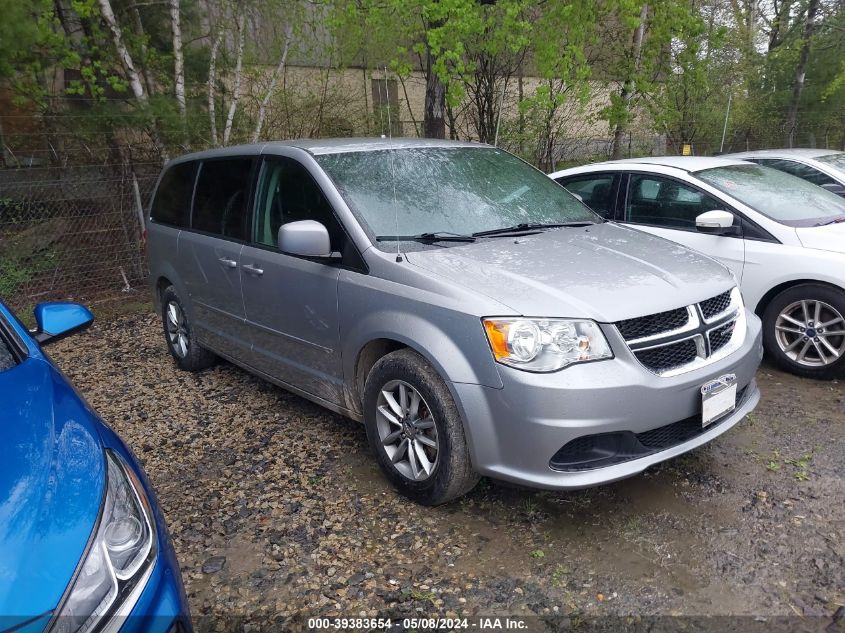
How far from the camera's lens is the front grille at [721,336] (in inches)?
121

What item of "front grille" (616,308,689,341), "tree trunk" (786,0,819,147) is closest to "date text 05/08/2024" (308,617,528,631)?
"front grille" (616,308,689,341)

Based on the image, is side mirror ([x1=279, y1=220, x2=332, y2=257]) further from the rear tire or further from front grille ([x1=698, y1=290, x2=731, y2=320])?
the rear tire

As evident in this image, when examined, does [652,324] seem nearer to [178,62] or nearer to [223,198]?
[223,198]

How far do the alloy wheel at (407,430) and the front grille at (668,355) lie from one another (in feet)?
3.18

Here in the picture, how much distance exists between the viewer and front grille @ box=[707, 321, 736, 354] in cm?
308

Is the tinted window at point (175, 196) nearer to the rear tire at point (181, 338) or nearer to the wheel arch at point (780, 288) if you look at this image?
the rear tire at point (181, 338)

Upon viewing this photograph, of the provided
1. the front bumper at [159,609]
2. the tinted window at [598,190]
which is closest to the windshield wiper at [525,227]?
the tinted window at [598,190]

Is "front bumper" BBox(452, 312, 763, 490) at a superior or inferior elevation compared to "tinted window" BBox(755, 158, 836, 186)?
inferior

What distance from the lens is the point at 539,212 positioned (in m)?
3.92

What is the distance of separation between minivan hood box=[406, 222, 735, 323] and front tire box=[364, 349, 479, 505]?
18.9 inches

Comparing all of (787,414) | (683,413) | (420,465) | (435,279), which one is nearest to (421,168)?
(435,279)

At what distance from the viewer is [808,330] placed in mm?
4594

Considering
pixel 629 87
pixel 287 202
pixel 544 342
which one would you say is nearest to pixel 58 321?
pixel 287 202

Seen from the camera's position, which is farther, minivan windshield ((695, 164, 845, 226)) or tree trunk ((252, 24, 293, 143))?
tree trunk ((252, 24, 293, 143))
